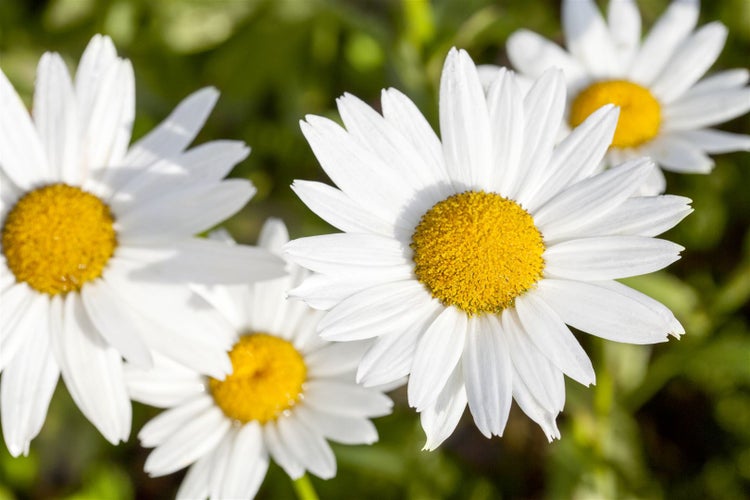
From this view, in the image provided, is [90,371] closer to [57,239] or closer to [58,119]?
[57,239]

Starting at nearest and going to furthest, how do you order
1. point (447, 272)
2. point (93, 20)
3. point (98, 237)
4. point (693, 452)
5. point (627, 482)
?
point (447, 272)
point (98, 237)
point (627, 482)
point (693, 452)
point (93, 20)

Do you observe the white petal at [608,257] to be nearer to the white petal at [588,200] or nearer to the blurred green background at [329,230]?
the white petal at [588,200]

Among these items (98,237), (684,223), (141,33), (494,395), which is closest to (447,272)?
(494,395)

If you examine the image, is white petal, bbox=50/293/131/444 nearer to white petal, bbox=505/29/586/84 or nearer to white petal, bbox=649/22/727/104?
white petal, bbox=505/29/586/84

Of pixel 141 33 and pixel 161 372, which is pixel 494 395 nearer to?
pixel 161 372

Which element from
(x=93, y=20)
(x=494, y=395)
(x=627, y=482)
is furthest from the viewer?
(x=93, y=20)

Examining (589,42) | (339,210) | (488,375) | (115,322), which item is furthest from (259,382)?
(589,42)
